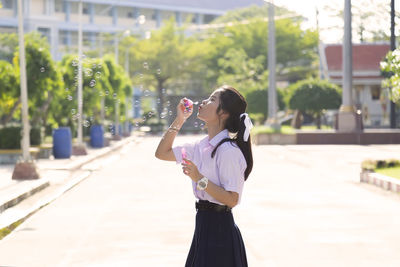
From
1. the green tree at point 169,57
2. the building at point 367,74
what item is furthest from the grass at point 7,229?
the green tree at point 169,57

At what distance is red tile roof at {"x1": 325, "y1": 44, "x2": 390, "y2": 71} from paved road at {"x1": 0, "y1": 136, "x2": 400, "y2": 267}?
44.3m

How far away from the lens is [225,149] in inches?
211

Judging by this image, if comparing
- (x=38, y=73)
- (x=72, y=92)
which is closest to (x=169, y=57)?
(x=72, y=92)

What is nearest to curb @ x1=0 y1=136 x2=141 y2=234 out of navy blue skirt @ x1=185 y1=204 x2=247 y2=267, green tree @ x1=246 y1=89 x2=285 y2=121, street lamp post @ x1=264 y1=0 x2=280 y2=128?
navy blue skirt @ x1=185 y1=204 x2=247 y2=267

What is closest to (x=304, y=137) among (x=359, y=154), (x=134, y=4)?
(x=359, y=154)

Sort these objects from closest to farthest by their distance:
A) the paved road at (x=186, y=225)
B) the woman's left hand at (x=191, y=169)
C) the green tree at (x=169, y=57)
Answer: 1. the woman's left hand at (x=191, y=169)
2. the paved road at (x=186, y=225)
3. the green tree at (x=169, y=57)

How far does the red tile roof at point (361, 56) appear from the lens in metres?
65.9

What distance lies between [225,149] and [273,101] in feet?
153

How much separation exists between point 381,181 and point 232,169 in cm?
1545

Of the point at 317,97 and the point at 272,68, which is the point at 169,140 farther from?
the point at 317,97

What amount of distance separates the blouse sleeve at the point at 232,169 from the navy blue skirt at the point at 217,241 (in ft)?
1.06

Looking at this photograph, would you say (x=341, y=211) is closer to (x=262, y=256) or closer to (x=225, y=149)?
(x=262, y=256)

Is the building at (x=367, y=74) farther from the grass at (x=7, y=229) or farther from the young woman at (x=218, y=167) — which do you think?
the young woman at (x=218, y=167)

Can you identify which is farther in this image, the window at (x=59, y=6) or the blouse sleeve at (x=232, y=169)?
the window at (x=59, y=6)
